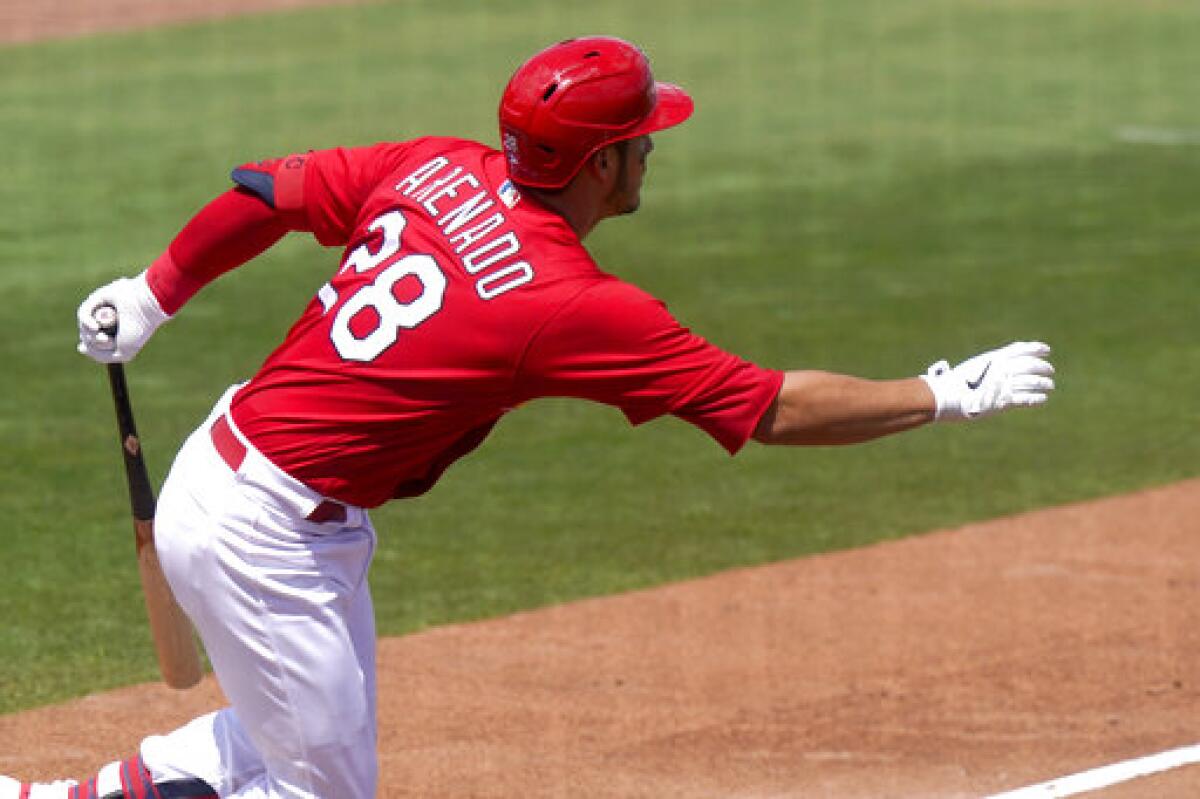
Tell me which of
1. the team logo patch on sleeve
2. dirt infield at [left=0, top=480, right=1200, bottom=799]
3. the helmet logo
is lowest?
dirt infield at [left=0, top=480, right=1200, bottom=799]

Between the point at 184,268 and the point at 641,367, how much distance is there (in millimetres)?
1438

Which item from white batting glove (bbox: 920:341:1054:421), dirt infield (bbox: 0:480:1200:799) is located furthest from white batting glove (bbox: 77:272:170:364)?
white batting glove (bbox: 920:341:1054:421)

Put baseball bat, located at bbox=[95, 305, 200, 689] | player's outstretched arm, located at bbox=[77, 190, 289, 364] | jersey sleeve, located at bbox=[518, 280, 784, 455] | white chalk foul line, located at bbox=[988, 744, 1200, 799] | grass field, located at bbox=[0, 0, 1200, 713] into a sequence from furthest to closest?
1. grass field, located at bbox=[0, 0, 1200, 713]
2. white chalk foul line, located at bbox=[988, 744, 1200, 799]
3. baseball bat, located at bbox=[95, 305, 200, 689]
4. player's outstretched arm, located at bbox=[77, 190, 289, 364]
5. jersey sleeve, located at bbox=[518, 280, 784, 455]

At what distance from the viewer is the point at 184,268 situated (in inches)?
221

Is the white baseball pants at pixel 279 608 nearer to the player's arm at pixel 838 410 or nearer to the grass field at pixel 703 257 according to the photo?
the player's arm at pixel 838 410

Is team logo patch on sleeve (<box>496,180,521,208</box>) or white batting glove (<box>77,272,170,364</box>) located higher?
team logo patch on sleeve (<box>496,180,521,208</box>)

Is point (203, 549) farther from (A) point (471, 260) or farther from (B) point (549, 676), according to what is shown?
(B) point (549, 676)

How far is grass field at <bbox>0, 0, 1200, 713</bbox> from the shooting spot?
898 cm

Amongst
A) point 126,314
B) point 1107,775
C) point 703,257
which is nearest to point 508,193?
point 126,314

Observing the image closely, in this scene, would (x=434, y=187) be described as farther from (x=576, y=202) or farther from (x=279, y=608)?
(x=279, y=608)

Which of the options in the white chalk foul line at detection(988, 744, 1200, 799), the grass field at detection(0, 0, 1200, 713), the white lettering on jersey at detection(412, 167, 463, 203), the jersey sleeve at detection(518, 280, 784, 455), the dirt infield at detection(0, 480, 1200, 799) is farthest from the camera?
the grass field at detection(0, 0, 1200, 713)

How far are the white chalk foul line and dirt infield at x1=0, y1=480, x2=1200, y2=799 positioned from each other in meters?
0.06

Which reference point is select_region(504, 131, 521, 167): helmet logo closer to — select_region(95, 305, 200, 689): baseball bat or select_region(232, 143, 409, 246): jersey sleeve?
select_region(232, 143, 409, 246): jersey sleeve

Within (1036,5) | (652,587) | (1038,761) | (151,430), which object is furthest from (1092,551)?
(1036,5)
